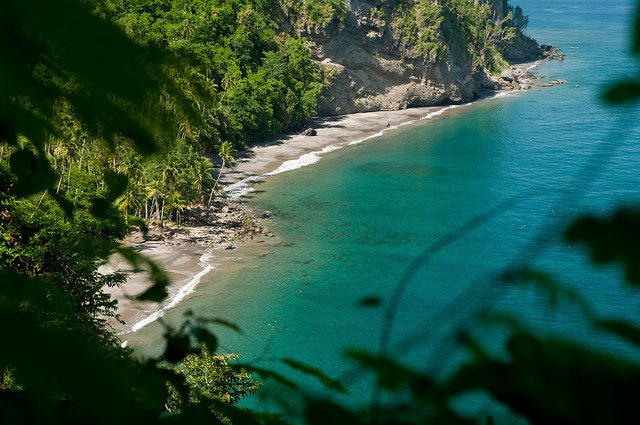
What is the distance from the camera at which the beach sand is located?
996 inches

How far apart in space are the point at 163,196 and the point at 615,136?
3320 centimetres

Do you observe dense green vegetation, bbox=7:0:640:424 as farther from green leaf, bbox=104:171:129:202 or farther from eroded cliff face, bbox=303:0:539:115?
eroded cliff face, bbox=303:0:539:115

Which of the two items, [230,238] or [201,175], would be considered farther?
[201,175]

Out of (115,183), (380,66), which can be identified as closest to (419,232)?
(115,183)

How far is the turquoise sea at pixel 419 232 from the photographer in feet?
3.57

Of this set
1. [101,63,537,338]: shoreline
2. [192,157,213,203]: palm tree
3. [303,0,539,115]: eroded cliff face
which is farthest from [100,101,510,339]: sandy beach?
[303,0,539,115]: eroded cliff face

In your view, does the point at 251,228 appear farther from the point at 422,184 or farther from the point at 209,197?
the point at 422,184

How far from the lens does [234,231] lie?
33.1 m

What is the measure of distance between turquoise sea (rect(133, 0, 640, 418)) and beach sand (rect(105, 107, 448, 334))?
0.86 m

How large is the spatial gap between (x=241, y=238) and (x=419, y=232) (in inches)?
348

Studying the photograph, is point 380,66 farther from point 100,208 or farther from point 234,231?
point 100,208

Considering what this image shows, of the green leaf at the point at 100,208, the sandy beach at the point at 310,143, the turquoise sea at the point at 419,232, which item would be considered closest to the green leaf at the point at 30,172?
the green leaf at the point at 100,208

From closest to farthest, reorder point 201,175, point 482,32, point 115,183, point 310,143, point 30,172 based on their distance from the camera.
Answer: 1. point 30,172
2. point 115,183
3. point 201,175
4. point 310,143
5. point 482,32

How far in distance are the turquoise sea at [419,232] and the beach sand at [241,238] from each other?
2.83 ft
